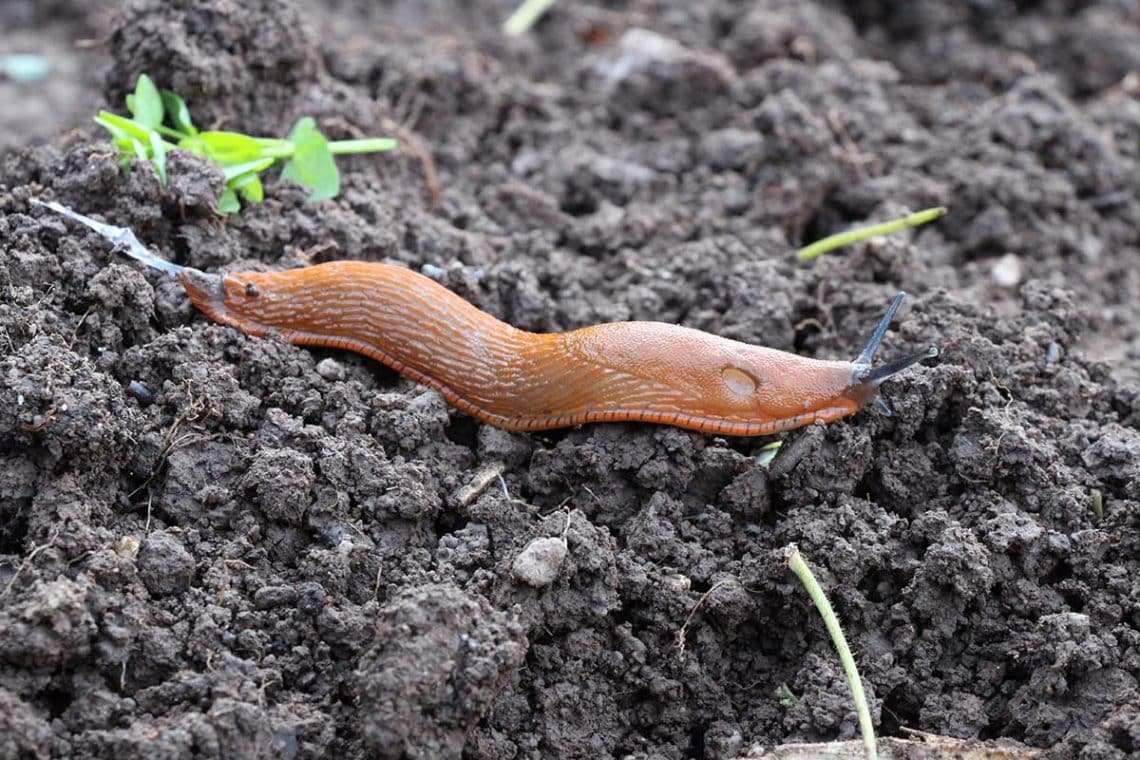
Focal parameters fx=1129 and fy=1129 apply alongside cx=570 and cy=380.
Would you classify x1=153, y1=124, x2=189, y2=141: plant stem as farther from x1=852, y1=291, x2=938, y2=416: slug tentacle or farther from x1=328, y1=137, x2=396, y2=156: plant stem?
x1=852, y1=291, x2=938, y2=416: slug tentacle

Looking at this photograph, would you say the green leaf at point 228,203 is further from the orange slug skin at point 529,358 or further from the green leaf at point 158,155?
the orange slug skin at point 529,358

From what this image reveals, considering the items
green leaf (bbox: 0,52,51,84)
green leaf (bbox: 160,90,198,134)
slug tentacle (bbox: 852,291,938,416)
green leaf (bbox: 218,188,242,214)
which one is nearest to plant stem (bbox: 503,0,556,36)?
green leaf (bbox: 160,90,198,134)

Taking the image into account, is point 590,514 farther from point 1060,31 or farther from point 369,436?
point 1060,31

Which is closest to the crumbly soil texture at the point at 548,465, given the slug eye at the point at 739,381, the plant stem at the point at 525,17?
the slug eye at the point at 739,381

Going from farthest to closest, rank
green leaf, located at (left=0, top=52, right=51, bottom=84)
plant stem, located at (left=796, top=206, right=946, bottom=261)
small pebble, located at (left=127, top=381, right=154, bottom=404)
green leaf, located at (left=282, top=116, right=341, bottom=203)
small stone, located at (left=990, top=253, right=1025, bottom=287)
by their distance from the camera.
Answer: green leaf, located at (left=0, top=52, right=51, bottom=84) < small stone, located at (left=990, top=253, right=1025, bottom=287) < plant stem, located at (left=796, top=206, right=946, bottom=261) < green leaf, located at (left=282, top=116, right=341, bottom=203) < small pebble, located at (left=127, top=381, right=154, bottom=404)

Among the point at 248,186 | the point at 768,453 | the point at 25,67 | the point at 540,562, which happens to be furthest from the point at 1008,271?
the point at 25,67

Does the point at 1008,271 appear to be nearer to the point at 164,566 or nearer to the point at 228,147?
the point at 228,147
